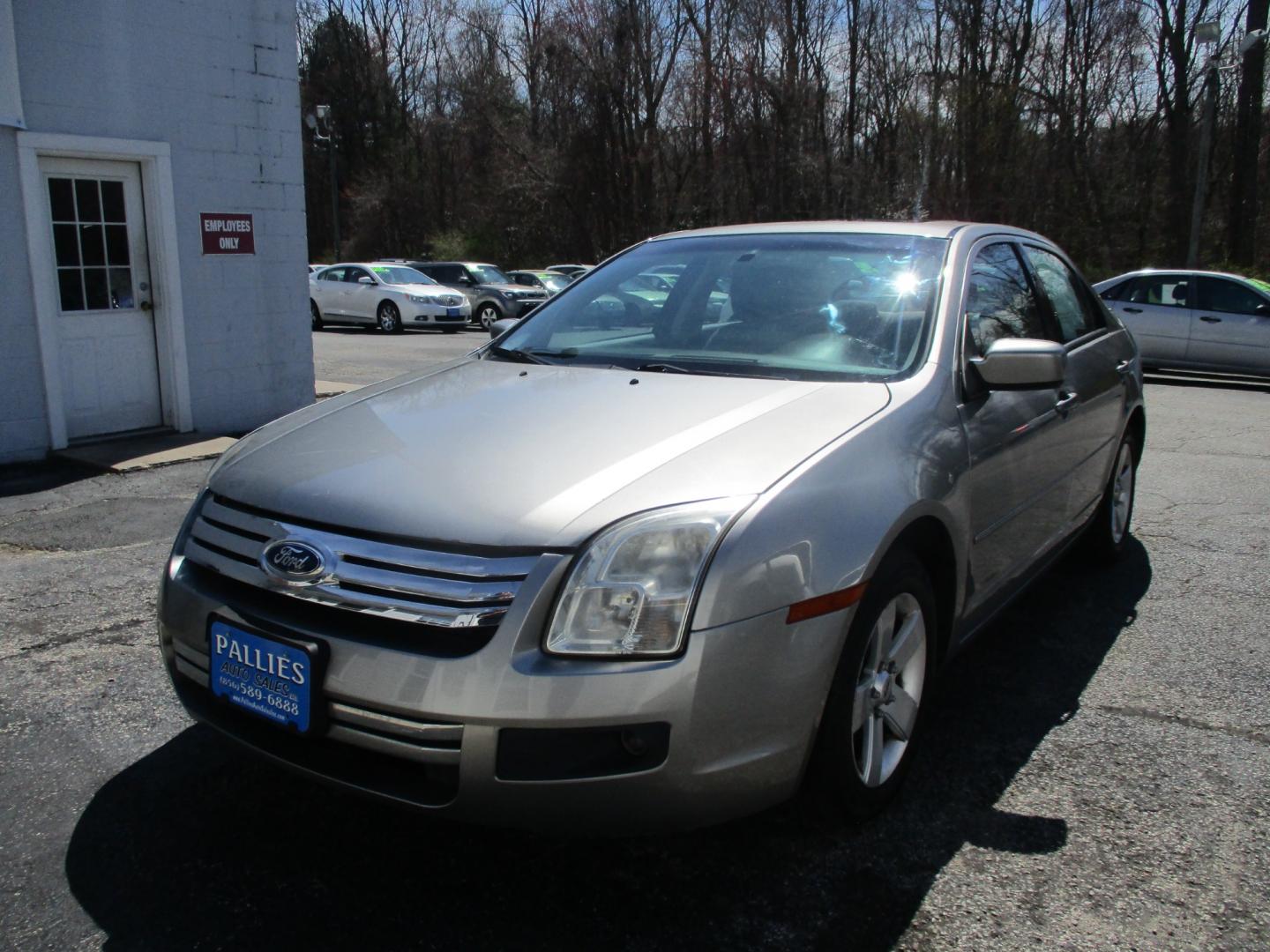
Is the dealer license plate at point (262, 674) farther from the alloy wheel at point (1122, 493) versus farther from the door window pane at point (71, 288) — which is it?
the door window pane at point (71, 288)

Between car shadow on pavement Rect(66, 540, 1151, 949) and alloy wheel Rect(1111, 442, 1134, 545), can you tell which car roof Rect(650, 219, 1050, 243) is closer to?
alloy wheel Rect(1111, 442, 1134, 545)

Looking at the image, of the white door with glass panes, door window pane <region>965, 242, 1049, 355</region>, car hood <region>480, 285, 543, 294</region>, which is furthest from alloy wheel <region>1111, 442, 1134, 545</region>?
car hood <region>480, 285, 543, 294</region>

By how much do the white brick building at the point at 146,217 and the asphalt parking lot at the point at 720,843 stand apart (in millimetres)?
4120

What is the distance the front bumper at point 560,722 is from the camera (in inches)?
83.6

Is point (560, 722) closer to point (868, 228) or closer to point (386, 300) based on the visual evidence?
point (868, 228)

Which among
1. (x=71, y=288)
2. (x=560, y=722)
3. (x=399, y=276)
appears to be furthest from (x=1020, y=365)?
(x=399, y=276)

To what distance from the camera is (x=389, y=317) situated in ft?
70.0

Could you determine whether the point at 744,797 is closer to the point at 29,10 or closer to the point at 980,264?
the point at 980,264

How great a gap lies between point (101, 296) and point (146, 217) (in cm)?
70

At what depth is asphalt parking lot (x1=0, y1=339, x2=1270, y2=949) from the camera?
2.34 meters

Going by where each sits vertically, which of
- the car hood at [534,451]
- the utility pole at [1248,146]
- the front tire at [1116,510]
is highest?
the utility pole at [1248,146]

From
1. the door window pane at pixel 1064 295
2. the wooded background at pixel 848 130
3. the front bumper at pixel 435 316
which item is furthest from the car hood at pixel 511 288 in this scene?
the door window pane at pixel 1064 295

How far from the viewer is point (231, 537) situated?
258 cm

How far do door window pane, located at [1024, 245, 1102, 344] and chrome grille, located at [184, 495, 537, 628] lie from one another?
9.75 feet
